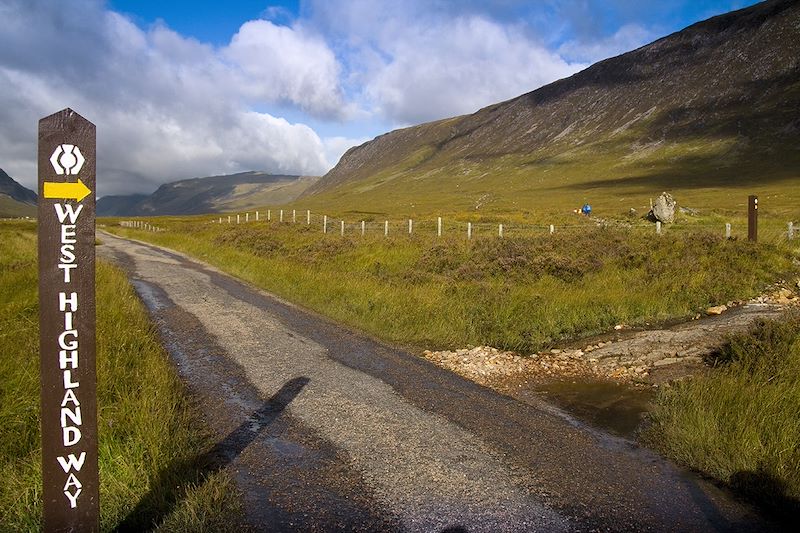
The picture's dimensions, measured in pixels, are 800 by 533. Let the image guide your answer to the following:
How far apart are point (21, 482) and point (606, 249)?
17387 millimetres

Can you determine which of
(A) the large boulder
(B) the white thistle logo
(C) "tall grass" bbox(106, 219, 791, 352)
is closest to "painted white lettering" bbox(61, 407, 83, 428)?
(B) the white thistle logo

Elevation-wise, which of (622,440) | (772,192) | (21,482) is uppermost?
(772,192)

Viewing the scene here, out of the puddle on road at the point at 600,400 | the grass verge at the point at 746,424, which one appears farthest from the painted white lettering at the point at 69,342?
the puddle on road at the point at 600,400

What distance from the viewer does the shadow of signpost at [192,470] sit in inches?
157

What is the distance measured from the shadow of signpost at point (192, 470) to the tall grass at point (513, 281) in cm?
461

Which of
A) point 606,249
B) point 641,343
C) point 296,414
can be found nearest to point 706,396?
point 641,343

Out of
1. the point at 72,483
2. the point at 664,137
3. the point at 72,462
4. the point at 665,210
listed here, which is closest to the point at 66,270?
the point at 72,462

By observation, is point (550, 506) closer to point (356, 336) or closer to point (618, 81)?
point (356, 336)

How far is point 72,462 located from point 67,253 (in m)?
1.30

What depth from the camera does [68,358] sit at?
317 centimetres

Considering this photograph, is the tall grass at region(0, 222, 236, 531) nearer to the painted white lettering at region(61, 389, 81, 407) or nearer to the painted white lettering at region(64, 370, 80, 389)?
the painted white lettering at region(61, 389, 81, 407)

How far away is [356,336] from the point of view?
10.5 m

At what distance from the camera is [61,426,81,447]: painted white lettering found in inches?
126

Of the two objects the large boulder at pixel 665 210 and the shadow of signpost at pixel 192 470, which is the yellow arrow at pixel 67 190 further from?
the large boulder at pixel 665 210
